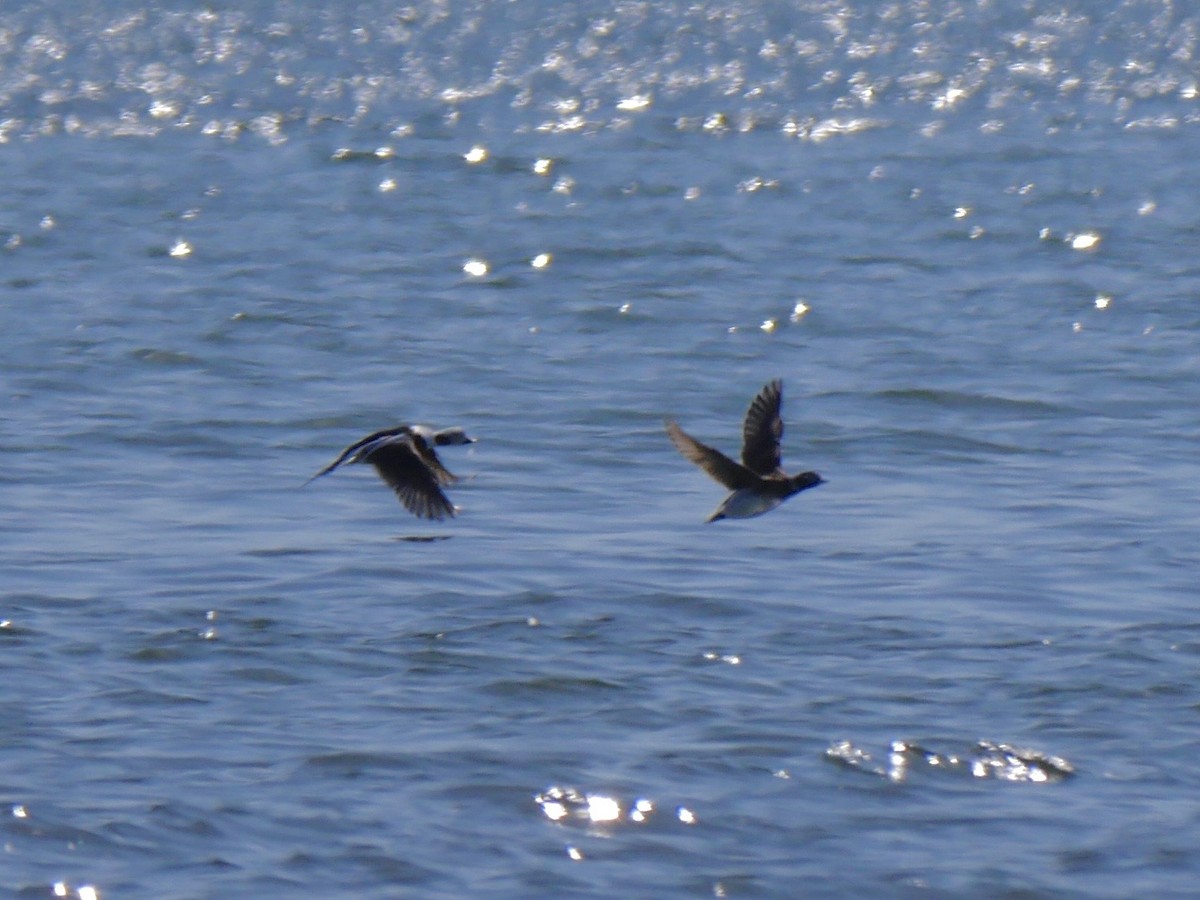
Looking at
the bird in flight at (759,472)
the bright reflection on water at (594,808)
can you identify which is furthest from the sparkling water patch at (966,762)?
the bird in flight at (759,472)

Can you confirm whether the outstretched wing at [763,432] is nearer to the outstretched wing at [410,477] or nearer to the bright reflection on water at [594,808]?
the outstretched wing at [410,477]

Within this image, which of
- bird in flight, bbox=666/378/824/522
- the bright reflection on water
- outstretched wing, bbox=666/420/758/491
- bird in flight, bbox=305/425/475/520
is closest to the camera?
A: the bright reflection on water

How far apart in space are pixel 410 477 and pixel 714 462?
4.20 ft

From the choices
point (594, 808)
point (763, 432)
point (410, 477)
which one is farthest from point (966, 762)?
point (410, 477)

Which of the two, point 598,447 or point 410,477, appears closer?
point 410,477

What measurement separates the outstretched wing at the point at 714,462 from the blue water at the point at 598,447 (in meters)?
0.86

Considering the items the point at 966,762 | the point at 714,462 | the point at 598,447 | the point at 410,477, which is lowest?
the point at 598,447

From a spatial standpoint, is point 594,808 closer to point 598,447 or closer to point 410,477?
point 410,477

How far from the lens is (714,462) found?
9281mm

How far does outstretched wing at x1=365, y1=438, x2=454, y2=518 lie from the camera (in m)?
9.54

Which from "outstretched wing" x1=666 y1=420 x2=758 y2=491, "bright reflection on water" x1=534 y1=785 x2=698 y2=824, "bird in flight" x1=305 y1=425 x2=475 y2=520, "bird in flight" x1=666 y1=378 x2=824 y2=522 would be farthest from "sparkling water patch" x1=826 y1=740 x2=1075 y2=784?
"bird in flight" x1=305 y1=425 x2=475 y2=520

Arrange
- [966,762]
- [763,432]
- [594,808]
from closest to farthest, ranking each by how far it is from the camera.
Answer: [594,808] < [966,762] < [763,432]

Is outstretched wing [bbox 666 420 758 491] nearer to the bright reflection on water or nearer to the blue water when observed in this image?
the blue water

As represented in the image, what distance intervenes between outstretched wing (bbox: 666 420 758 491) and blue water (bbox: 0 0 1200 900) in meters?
0.86
